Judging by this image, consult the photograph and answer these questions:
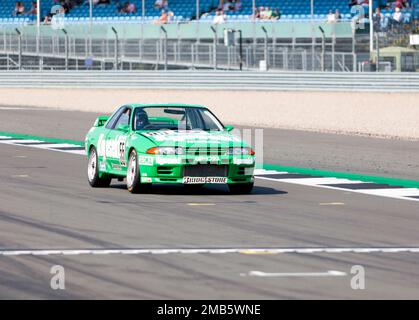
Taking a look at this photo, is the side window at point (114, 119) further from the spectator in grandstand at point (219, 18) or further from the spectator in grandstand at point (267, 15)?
the spectator in grandstand at point (267, 15)

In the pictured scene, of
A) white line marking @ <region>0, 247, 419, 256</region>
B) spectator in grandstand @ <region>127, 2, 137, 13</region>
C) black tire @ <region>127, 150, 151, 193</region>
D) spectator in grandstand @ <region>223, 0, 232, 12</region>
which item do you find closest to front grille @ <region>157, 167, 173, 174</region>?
black tire @ <region>127, 150, 151, 193</region>

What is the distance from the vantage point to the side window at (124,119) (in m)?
17.3

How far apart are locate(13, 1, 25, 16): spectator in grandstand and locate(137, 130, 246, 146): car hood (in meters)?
46.2

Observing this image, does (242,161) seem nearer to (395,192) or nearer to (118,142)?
(118,142)

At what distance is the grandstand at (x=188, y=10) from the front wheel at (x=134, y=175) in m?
31.0

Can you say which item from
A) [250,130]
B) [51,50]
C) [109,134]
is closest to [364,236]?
[109,134]

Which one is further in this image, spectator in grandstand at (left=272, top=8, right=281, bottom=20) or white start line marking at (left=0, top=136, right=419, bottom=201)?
spectator in grandstand at (left=272, top=8, right=281, bottom=20)

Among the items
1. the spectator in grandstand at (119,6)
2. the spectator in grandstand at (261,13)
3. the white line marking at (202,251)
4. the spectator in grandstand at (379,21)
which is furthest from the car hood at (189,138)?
the spectator in grandstand at (119,6)

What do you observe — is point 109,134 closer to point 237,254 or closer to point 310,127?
point 237,254

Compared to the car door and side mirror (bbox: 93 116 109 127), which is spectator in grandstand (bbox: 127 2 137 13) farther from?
the car door

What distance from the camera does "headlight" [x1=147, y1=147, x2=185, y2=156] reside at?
15977 mm

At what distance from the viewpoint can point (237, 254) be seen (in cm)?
1071

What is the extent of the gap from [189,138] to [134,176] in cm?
87

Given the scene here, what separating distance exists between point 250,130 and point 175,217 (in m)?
16.8
